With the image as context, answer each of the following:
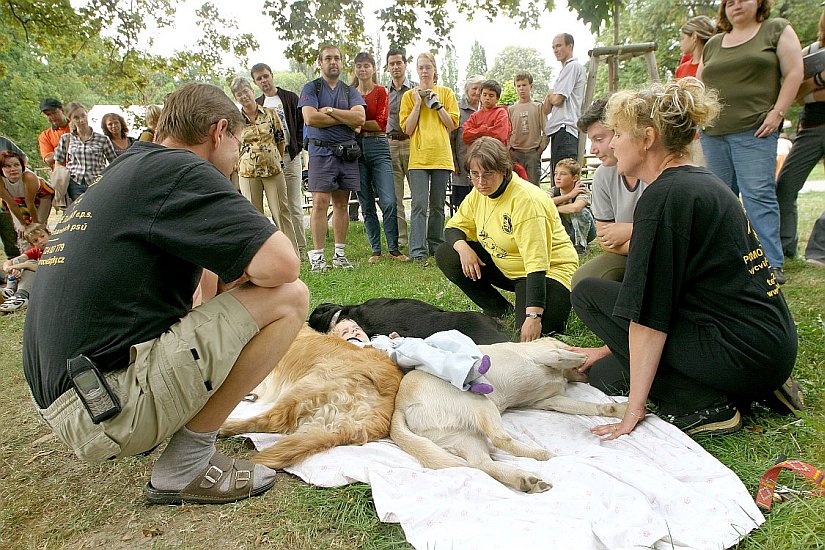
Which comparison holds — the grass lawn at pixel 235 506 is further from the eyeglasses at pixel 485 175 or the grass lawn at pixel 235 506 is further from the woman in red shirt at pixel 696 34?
the woman in red shirt at pixel 696 34

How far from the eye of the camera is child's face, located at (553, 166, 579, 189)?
633 centimetres

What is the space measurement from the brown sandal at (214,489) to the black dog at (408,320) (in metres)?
1.51

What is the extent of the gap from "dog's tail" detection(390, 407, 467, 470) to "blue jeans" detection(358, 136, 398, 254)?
439cm

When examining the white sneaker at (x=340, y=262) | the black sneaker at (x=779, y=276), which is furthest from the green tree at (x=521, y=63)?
the black sneaker at (x=779, y=276)

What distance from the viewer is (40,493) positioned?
209 cm

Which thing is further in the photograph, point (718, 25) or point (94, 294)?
point (718, 25)

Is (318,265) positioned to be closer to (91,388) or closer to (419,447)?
(419,447)

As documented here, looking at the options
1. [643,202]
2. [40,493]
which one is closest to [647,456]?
[643,202]

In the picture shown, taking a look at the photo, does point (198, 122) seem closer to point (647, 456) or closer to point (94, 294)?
point (94, 294)

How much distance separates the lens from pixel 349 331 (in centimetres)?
312

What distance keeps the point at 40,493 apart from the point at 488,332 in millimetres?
2320

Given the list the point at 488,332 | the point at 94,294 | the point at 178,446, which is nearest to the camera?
the point at 94,294

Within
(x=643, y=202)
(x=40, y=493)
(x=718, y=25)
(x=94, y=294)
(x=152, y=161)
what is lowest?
(x=40, y=493)

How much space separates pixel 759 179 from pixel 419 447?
3596 millimetres
